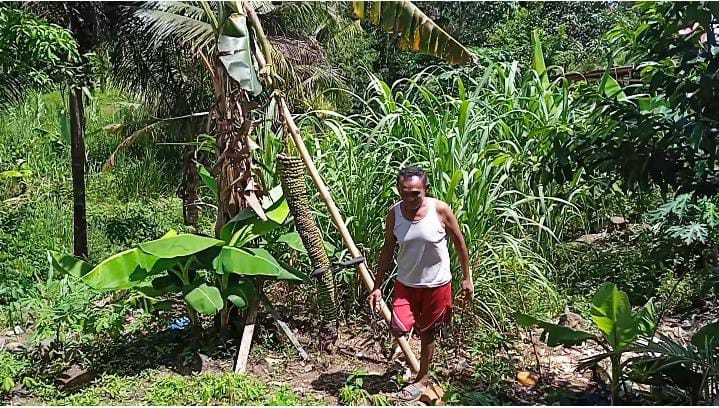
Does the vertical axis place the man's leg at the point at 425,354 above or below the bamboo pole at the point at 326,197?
below

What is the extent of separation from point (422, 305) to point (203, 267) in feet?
4.57

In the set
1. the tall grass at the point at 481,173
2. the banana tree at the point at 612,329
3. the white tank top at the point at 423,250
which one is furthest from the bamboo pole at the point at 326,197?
the tall grass at the point at 481,173

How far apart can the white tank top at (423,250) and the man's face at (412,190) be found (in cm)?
10

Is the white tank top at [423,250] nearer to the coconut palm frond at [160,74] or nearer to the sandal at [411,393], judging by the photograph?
the sandal at [411,393]

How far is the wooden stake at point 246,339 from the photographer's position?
12.5ft

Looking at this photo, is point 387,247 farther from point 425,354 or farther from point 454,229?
point 425,354

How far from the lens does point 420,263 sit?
3.26 m

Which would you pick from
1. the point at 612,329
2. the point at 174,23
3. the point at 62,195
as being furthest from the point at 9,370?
the point at 62,195

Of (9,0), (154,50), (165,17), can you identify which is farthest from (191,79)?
Result: (9,0)

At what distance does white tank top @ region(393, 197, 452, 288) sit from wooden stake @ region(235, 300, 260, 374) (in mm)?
1112

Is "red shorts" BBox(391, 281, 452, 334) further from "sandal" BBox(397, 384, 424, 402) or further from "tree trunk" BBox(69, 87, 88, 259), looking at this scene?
"tree trunk" BBox(69, 87, 88, 259)

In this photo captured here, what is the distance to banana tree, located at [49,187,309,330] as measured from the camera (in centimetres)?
369

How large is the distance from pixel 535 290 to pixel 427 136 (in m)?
1.26

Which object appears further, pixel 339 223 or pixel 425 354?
pixel 339 223
